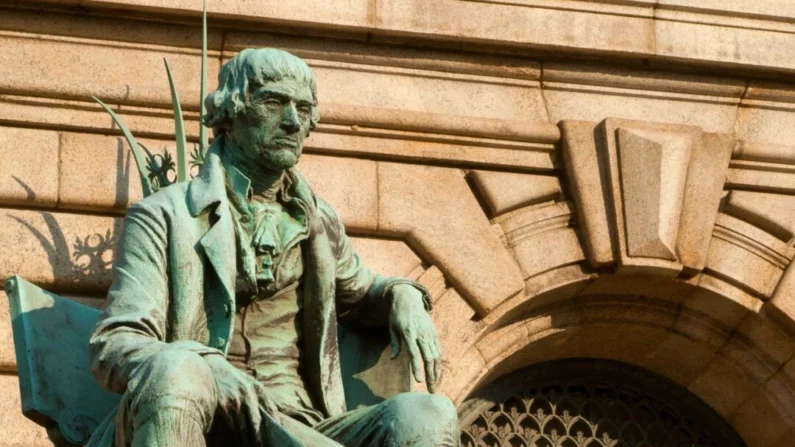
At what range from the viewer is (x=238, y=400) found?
956 centimetres

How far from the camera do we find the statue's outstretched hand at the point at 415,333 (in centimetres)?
1023

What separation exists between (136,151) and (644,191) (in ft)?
7.06

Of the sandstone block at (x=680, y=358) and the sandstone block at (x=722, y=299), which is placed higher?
the sandstone block at (x=722, y=299)

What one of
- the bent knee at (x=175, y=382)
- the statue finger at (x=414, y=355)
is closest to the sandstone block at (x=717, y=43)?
the statue finger at (x=414, y=355)

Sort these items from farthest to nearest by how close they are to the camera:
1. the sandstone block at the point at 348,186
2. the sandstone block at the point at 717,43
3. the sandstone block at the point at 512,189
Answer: the sandstone block at the point at 717,43, the sandstone block at the point at 512,189, the sandstone block at the point at 348,186

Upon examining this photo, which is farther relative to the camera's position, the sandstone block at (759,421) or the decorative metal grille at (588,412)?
the sandstone block at (759,421)

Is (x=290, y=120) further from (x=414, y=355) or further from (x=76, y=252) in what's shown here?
(x=76, y=252)

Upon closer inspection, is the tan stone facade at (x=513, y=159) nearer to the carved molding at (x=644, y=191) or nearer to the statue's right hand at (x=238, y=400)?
the carved molding at (x=644, y=191)

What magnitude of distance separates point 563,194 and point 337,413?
249 centimetres

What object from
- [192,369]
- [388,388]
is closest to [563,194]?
[388,388]

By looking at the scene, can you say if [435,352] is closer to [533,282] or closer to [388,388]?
[388,388]

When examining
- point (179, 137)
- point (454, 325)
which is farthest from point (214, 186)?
point (454, 325)

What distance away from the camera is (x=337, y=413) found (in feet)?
33.6

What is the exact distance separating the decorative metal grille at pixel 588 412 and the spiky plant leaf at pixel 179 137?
1.70 metres
